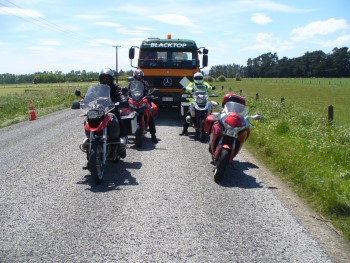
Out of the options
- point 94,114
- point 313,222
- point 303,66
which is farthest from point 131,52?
point 303,66

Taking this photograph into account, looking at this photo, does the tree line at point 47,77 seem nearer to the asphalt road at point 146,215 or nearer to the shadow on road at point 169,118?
the shadow on road at point 169,118

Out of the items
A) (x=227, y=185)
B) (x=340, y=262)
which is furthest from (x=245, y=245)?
(x=227, y=185)

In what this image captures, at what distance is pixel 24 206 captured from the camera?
5.44 meters

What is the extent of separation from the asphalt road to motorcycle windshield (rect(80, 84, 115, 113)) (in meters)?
1.23

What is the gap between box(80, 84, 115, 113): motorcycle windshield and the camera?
7.11 m

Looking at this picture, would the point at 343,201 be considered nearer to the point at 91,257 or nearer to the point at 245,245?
the point at 245,245

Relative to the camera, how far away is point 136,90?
1030cm

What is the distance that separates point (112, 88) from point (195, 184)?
291cm

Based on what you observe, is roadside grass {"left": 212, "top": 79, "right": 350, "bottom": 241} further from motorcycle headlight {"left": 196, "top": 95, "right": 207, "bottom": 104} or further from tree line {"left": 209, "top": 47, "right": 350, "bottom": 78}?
tree line {"left": 209, "top": 47, "right": 350, "bottom": 78}

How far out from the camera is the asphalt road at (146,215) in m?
4.04

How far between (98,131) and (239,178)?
261 cm

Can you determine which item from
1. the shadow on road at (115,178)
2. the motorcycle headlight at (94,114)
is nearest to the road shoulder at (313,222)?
the shadow on road at (115,178)

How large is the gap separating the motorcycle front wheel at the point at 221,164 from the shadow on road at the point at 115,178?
54.5 inches

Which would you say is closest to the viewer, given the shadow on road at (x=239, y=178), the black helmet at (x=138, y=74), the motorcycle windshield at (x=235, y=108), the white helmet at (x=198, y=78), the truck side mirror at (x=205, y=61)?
the shadow on road at (x=239, y=178)
